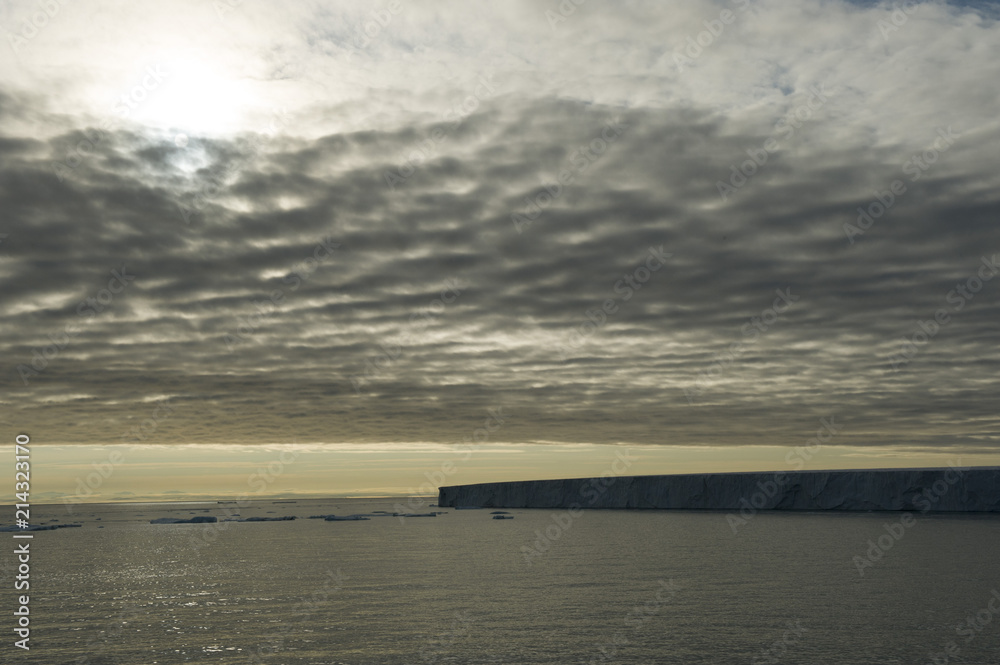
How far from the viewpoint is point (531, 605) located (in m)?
13.2

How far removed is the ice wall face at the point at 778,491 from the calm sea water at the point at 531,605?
56.0 feet

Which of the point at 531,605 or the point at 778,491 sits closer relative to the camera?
the point at 531,605

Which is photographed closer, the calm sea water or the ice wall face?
the calm sea water

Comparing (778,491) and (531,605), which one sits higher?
(531,605)

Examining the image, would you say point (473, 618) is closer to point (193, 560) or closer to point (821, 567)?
point (821, 567)

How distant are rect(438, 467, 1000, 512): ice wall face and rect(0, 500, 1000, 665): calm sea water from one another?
56.0ft

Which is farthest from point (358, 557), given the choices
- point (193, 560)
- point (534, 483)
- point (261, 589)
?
point (534, 483)

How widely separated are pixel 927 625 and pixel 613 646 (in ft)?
14.8

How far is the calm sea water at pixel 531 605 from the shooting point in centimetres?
973

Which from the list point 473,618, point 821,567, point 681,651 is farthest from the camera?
point 821,567

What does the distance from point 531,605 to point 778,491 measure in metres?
37.0

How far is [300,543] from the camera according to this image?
29.9 metres

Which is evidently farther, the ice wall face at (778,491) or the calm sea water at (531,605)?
the ice wall face at (778,491)

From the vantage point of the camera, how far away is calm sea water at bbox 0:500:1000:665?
383 inches
